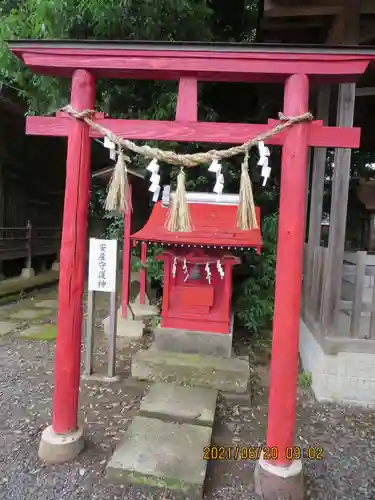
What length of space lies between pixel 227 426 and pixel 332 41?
4586 millimetres

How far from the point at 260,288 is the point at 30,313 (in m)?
4.64

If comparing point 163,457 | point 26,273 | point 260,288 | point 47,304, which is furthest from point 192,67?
point 26,273

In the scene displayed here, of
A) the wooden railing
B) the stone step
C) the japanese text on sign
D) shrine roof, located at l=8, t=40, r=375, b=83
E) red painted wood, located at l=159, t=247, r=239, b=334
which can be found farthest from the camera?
the wooden railing

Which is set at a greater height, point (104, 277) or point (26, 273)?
point (104, 277)

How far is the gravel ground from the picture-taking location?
2678 mm

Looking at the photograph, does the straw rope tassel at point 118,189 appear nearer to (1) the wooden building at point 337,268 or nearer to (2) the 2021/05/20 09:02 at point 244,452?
(2) the 2021/05/20 09:02 at point 244,452

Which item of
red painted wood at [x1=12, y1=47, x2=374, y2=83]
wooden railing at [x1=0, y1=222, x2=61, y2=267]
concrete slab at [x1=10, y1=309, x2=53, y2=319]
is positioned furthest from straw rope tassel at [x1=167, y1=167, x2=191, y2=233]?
wooden railing at [x1=0, y1=222, x2=61, y2=267]

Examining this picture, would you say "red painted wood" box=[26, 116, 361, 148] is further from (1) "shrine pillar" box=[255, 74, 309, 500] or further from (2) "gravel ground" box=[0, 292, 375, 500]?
(2) "gravel ground" box=[0, 292, 375, 500]

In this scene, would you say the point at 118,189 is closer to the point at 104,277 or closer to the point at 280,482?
the point at 104,277

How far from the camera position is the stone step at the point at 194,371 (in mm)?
4293

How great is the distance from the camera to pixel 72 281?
2873 millimetres

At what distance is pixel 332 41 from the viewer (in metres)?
4.82

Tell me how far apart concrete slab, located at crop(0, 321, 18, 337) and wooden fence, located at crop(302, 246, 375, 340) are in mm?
4840

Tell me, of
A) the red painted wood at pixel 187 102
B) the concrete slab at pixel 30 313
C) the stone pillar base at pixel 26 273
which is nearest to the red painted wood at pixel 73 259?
the red painted wood at pixel 187 102
